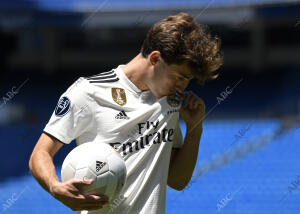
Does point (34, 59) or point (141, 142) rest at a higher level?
point (141, 142)

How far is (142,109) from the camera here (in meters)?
1.66

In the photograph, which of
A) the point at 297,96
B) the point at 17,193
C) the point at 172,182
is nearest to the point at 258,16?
the point at 297,96

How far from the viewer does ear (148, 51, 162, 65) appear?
1596mm

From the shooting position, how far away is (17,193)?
638 cm

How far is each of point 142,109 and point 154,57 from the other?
184 mm

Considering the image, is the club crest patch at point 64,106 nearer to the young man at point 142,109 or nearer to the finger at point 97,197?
the young man at point 142,109

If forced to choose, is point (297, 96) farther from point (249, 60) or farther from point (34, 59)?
point (34, 59)

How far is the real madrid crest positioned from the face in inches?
4.0

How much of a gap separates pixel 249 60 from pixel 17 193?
25.7 ft

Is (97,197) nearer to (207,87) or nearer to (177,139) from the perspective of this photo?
(177,139)

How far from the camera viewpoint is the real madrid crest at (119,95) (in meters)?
1.64

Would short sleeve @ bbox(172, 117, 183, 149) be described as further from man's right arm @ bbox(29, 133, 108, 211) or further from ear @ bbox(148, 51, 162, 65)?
man's right arm @ bbox(29, 133, 108, 211)

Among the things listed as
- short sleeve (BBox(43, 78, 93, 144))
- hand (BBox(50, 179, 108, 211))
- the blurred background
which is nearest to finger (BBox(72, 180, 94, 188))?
hand (BBox(50, 179, 108, 211))

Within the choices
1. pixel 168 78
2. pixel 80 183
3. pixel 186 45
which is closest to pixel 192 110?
pixel 168 78
